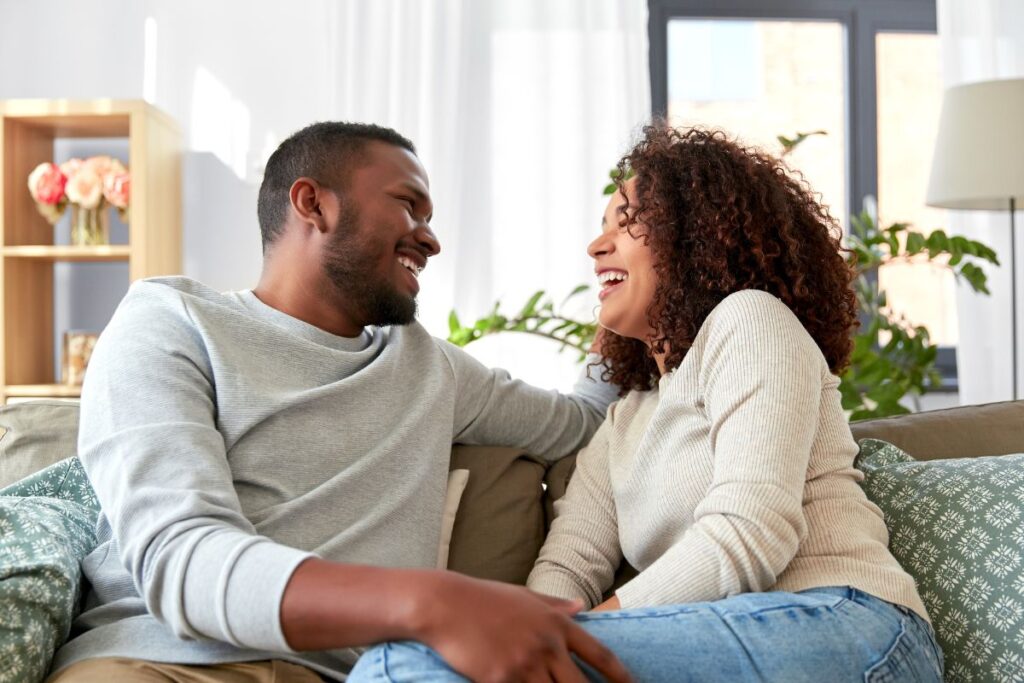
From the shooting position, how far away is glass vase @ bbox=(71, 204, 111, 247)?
3312mm

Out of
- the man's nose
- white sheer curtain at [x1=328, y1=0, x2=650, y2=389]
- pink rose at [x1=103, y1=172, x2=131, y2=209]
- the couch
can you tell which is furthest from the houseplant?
pink rose at [x1=103, y1=172, x2=131, y2=209]

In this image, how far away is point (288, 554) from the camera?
41.2 inches

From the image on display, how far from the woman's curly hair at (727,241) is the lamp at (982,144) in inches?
58.8

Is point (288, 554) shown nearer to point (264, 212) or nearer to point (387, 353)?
point (387, 353)

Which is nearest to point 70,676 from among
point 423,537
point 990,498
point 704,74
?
point 423,537

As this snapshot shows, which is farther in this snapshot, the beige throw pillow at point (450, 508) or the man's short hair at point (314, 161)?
the man's short hair at point (314, 161)

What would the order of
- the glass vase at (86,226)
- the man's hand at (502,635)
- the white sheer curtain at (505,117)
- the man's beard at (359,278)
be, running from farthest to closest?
the white sheer curtain at (505,117) → the glass vase at (86,226) → the man's beard at (359,278) → the man's hand at (502,635)

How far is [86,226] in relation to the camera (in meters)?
3.32

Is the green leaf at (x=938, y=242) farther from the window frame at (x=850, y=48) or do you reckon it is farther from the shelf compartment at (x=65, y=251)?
the shelf compartment at (x=65, y=251)

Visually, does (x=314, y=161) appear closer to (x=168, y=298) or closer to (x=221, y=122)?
(x=168, y=298)

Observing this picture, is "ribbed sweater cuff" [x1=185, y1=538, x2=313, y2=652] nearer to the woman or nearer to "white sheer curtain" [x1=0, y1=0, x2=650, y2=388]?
A: the woman

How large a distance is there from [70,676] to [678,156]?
3.30 ft

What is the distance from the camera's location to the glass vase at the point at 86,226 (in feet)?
10.9

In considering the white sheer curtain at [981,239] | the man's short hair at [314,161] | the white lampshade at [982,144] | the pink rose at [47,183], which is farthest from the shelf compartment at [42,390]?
the white sheer curtain at [981,239]
